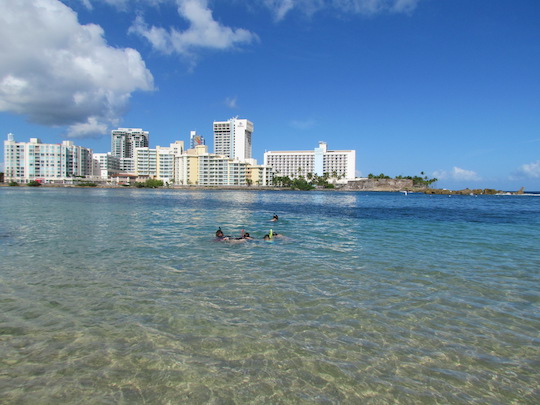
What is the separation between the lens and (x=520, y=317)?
26.8 ft

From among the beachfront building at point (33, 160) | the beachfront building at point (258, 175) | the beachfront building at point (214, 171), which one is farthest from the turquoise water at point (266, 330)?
the beachfront building at point (33, 160)

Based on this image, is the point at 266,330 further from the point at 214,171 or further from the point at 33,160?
the point at 33,160

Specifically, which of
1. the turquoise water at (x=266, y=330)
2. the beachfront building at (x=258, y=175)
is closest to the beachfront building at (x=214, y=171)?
the beachfront building at (x=258, y=175)

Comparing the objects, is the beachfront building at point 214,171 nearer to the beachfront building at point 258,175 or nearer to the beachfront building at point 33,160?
the beachfront building at point 258,175

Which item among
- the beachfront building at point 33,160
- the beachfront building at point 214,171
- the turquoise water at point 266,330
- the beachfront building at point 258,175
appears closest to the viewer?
the turquoise water at point 266,330

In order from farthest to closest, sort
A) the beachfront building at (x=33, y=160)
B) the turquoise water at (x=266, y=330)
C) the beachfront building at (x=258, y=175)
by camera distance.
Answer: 1. the beachfront building at (x=258, y=175)
2. the beachfront building at (x=33, y=160)
3. the turquoise water at (x=266, y=330)

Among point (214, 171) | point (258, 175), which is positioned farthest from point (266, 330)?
point (258, 175)

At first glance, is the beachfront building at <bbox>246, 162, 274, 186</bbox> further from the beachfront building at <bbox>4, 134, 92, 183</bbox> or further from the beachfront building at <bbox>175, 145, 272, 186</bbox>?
the beachfront building at <bbox>4, 134, 92, 183</bbox>

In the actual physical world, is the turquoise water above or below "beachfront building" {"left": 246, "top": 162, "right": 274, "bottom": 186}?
below

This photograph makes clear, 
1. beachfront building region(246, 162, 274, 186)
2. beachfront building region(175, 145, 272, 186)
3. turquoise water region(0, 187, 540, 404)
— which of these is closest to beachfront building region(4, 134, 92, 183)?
beachfront building region(175, 145, 272, 186)

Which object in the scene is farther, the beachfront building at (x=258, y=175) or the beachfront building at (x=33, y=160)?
the beachfront building at (x=258, y=175)

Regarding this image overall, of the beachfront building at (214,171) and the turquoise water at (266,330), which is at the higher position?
the beachfront building at (214,171)

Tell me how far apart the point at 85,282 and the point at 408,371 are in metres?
10.1

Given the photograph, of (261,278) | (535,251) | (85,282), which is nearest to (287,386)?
(261,278)
